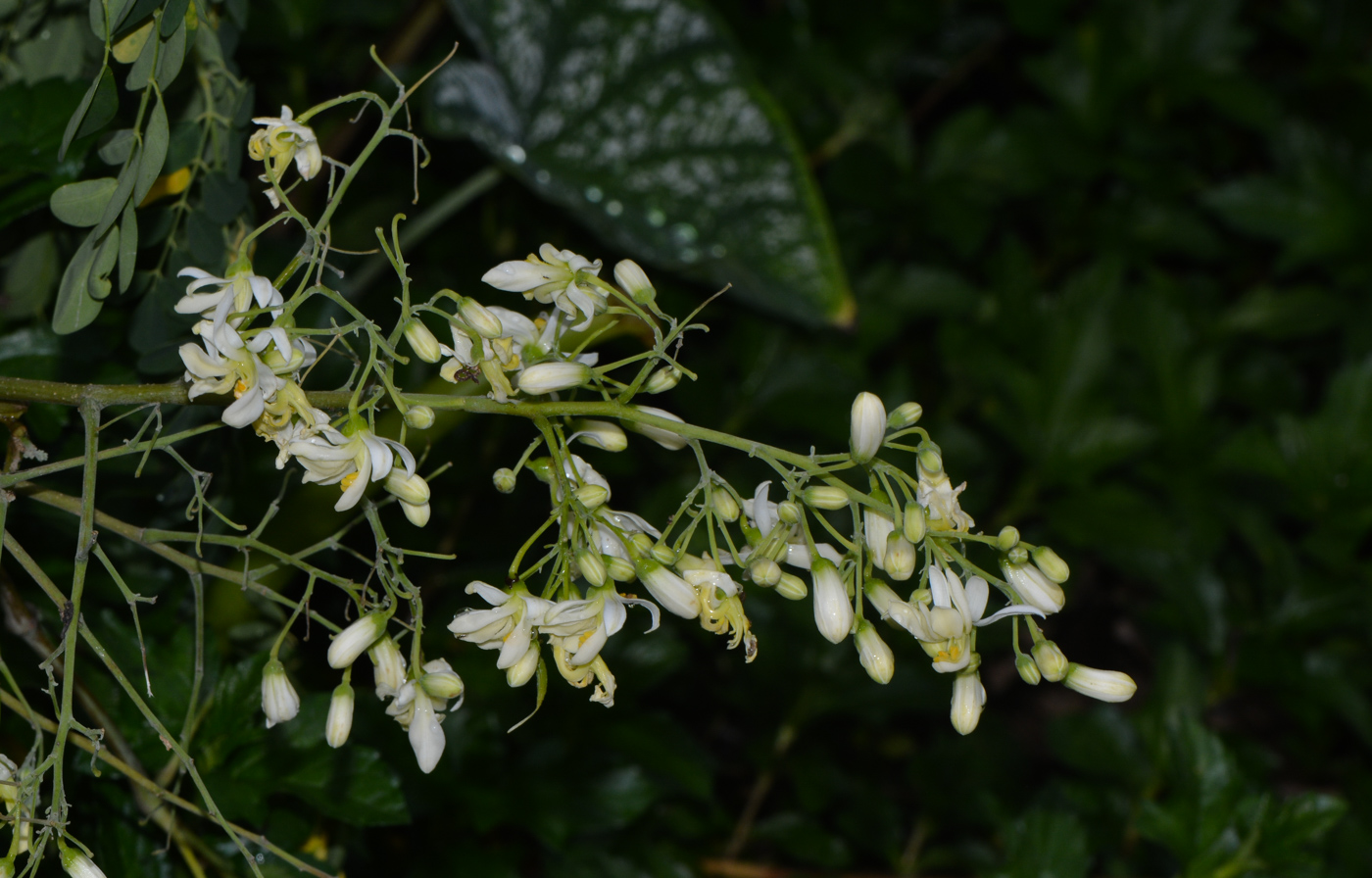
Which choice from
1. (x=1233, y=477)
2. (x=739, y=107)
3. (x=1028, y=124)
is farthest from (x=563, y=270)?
(x=1233, y=477)

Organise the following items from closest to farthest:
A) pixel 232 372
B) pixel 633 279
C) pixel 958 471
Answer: pixel 232 372 < pixel 633 279 < pixel 958 471

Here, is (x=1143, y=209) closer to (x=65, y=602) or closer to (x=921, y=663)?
(x=921, y=663)

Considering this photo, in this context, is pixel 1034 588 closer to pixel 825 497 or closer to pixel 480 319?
pixel 825 497

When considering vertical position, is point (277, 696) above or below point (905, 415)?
below

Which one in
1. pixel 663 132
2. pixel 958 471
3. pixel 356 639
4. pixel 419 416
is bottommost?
pixel 958 471

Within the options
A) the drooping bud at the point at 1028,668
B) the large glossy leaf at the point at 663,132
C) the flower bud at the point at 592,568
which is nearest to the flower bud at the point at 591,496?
the flower bud at the point at 592,568

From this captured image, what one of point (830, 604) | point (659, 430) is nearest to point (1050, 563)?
point (830, 604)

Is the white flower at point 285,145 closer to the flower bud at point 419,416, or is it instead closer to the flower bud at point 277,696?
the flower bud at point 419,416

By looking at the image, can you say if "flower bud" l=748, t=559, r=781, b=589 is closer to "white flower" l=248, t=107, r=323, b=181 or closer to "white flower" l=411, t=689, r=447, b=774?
"white flower" l=411, t=689, r=447, b=774
